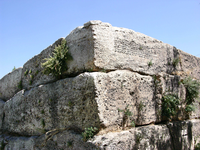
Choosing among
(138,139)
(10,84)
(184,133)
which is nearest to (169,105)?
(184,133)

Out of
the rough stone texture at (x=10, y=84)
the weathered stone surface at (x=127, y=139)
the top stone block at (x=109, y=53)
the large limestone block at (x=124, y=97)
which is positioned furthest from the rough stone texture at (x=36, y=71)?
the large limestone block at (x=124, y=97)

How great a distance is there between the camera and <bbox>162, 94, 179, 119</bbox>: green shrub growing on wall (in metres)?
4.41

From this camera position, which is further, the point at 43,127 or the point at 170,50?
the point at 170,50

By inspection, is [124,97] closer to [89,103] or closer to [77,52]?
[89,103]

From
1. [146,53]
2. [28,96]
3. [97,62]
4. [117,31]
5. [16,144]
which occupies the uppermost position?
[117,31]

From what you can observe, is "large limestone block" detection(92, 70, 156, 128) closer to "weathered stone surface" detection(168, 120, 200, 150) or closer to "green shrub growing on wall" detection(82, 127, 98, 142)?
"green shrub growing on wall" detection(82, 127, 98, 142)

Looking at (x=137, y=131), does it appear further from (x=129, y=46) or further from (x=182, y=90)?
(x=182, y=90)

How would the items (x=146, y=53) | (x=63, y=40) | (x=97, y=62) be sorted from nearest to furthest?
(x=97, y=62) < (x=63, y=40) < (x=146, y=53)

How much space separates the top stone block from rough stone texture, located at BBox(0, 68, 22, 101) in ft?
1.16

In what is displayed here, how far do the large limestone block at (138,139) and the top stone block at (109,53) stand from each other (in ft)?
3.97

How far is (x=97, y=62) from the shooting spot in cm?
347

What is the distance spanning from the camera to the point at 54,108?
3.91m

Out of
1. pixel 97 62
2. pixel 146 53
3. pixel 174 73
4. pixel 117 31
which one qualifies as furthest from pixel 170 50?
pixel 97 62

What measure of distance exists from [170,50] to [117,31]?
1917 millimetres
